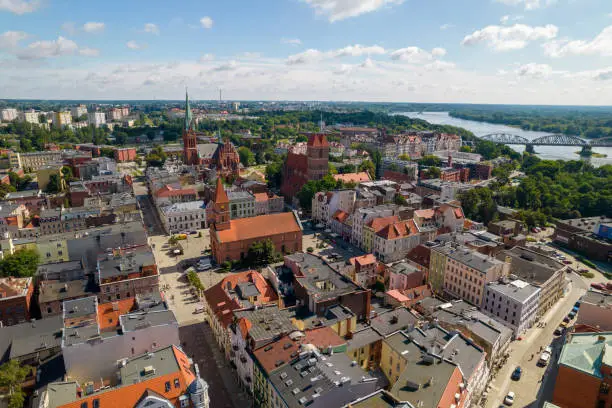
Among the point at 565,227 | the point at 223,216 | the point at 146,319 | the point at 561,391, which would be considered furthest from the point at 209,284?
the point at 565,227

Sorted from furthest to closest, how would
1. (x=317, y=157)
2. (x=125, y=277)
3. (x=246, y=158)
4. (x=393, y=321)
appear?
(x=246, y=158) → (x=317, y=157) → (x=125, y=277) → (x=393, y=321)

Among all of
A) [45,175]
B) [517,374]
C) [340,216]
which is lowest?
[517,374]

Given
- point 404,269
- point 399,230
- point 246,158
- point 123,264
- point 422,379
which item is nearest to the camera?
point 422,379

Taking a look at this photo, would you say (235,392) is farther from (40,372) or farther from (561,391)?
(561,391)

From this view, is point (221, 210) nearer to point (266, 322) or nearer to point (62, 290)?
point (62, 290)

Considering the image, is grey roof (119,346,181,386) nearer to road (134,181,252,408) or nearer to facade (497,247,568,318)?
road (134,181,252,408)

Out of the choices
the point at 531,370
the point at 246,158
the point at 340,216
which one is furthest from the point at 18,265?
the point at 246,158

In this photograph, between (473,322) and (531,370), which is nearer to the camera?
(531,370)
